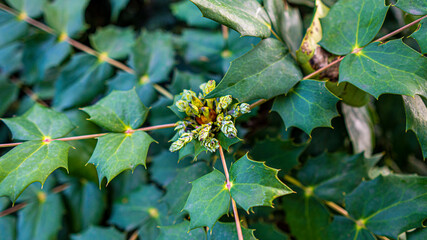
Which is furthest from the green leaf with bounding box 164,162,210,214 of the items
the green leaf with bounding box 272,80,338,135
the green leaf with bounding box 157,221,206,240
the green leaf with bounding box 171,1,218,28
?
the green leaf with bounding box 171,1,218,28

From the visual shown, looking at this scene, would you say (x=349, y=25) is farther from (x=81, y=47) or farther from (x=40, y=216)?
(x=40, y=216)

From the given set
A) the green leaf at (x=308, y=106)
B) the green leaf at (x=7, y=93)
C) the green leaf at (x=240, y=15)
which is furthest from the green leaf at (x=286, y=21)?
the green leaf at (x=7, y=93)

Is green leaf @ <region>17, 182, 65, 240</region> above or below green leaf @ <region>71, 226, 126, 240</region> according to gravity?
below

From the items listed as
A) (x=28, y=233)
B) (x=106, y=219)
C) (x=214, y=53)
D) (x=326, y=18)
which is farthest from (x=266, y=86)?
(x=28, y=233)

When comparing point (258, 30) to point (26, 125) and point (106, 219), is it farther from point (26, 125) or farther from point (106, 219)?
point (106, 219)

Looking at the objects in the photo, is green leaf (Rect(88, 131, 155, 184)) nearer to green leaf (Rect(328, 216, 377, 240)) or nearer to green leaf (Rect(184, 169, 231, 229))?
green leaf (Rect(184, 169, 231, 229))

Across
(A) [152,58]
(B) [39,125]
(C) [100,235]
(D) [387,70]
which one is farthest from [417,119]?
(C) [100,235]

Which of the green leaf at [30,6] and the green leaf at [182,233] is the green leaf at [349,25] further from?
the green leaf at [30,6]
